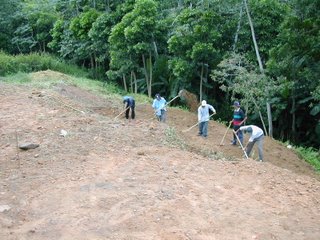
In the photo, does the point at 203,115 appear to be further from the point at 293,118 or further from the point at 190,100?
the point at 190,100

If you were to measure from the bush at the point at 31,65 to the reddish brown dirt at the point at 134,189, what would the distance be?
45.5 ft

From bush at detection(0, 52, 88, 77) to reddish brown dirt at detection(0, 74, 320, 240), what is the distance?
1386 cm

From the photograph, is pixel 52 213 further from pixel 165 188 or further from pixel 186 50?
pixel 186 50

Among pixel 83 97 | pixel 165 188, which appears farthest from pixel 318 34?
pixel 83 97

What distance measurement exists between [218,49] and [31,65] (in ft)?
41.7

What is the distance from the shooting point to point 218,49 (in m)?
20.2

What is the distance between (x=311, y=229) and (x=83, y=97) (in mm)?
13565

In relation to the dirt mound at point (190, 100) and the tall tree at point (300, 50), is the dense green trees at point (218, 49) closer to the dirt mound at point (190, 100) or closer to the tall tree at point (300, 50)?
the tall tree at point (300, 50)

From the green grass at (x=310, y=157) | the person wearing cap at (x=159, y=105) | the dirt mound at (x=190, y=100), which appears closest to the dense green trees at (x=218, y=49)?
the dirt mound at (x=190, y=100)

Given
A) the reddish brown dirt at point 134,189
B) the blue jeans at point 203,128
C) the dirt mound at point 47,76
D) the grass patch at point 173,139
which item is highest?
the reddish brown dirt at point 134,189

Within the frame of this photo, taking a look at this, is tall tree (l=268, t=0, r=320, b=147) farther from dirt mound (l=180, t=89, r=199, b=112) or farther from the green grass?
dirt mound (l=180, t=89, r=199, b=112)

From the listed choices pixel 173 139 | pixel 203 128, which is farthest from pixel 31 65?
pixel 173 139

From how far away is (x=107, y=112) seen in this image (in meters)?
17.2

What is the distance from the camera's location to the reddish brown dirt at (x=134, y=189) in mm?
7000
